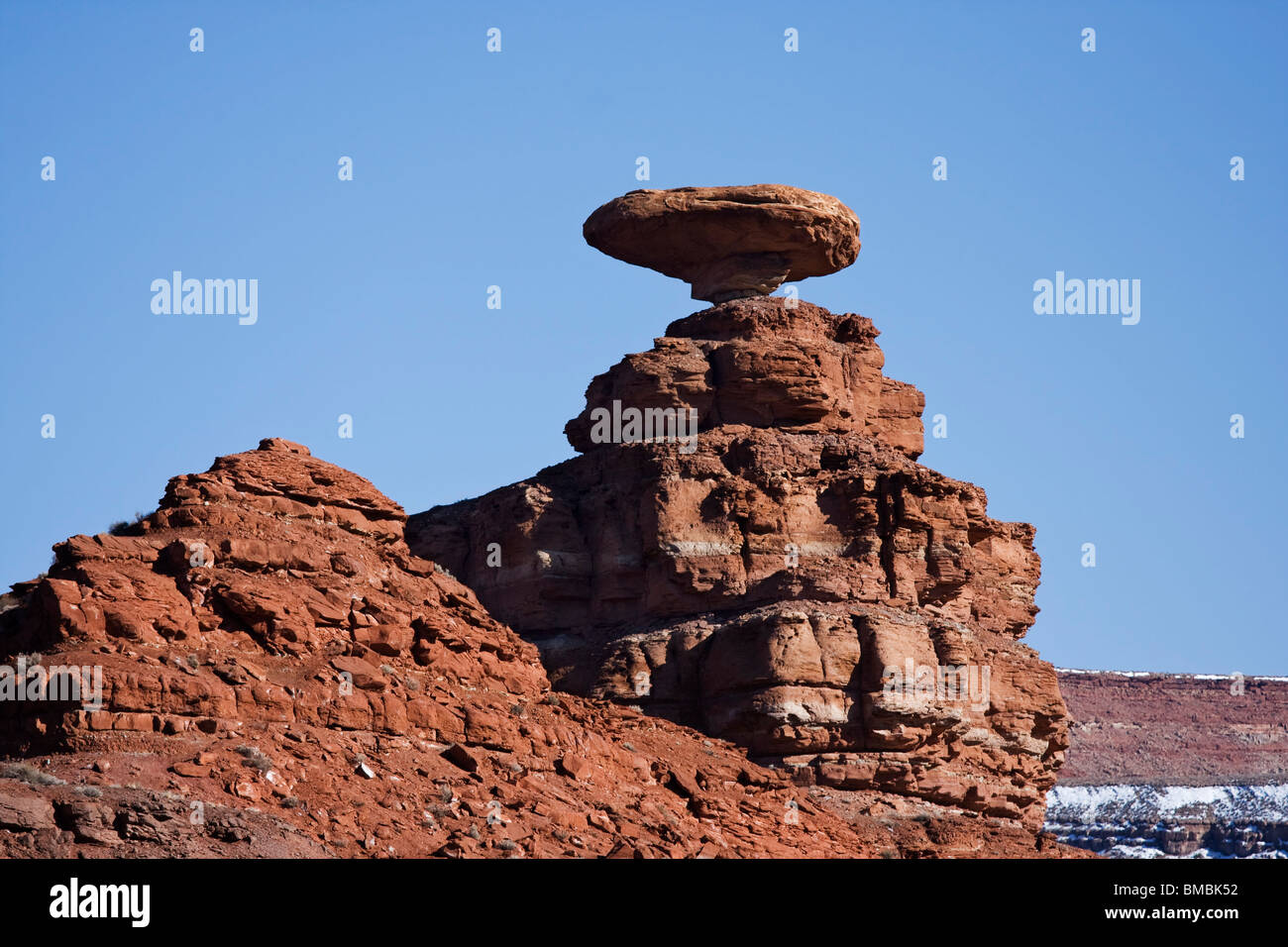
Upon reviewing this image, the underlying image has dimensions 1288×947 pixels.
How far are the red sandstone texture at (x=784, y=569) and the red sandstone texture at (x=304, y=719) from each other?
689 cm

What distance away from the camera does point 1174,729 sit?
133625 millimetres

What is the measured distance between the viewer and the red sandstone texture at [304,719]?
114ft

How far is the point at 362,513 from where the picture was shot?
147ft

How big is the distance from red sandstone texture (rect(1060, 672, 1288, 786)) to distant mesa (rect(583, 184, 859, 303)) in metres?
65.7

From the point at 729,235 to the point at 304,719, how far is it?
29.6 meters

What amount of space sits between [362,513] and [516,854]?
9184 millimetres

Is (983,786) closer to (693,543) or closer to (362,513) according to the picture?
(693,543)
